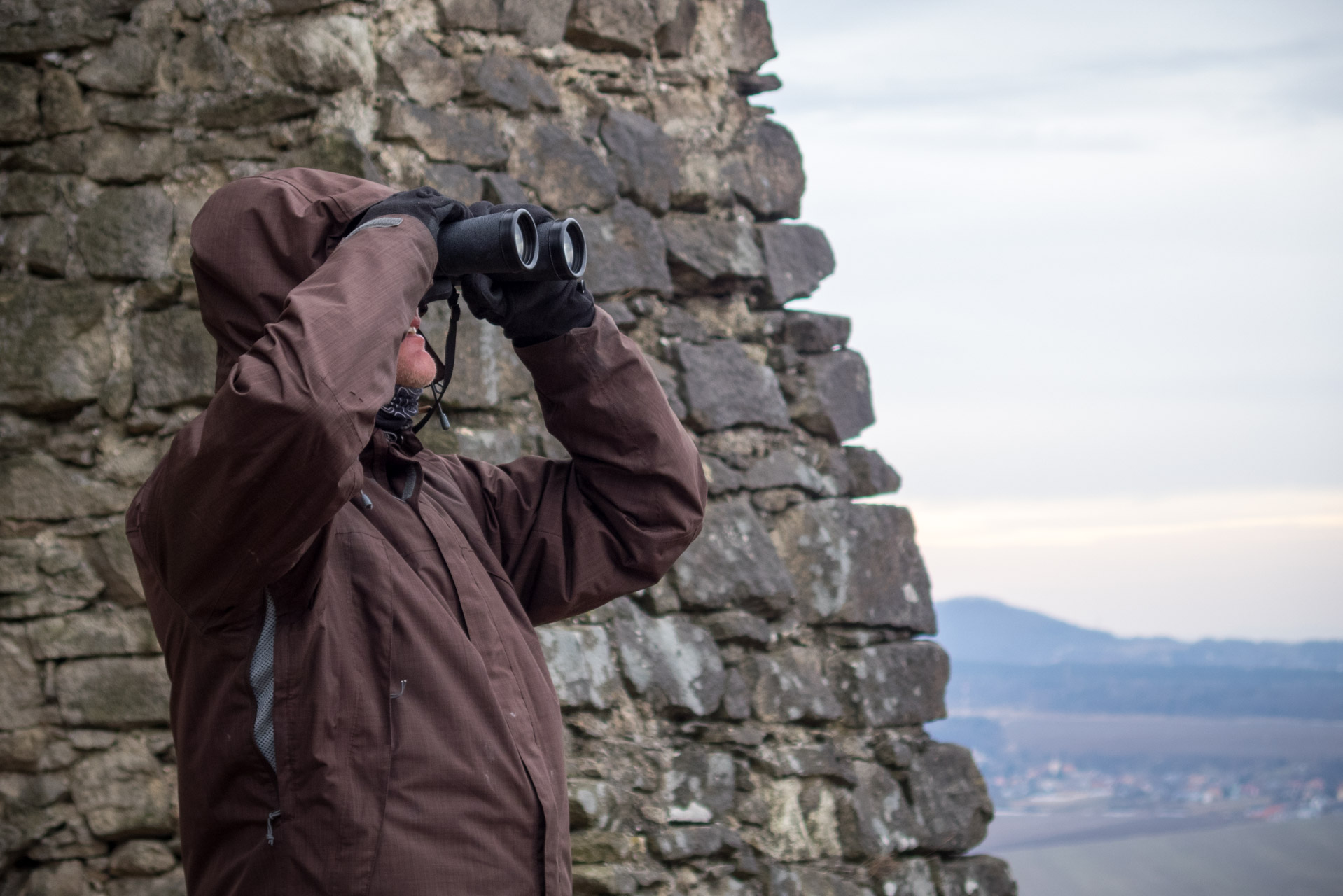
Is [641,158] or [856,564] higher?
[641,158]

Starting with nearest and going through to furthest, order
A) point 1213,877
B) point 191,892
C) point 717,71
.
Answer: point 191,892 < point 717,71 < point 1213,877

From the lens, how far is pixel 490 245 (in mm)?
1364

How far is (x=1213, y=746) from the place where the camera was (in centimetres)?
550

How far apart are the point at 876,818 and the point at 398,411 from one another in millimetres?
1580

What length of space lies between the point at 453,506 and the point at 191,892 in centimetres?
51

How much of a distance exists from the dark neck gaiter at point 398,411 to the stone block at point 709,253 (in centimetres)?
127

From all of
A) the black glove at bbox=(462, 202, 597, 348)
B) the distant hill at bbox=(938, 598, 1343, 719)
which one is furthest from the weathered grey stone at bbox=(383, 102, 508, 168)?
the distant hill at bbox=(938, 598, 1343, 719)

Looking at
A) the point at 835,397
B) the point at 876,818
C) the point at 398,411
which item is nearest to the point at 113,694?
the point at 398,411

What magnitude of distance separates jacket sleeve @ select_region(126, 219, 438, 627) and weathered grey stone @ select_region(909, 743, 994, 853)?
1.84 meters

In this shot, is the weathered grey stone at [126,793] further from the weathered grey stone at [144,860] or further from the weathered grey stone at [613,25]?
the weathered grey stone at [613,25]

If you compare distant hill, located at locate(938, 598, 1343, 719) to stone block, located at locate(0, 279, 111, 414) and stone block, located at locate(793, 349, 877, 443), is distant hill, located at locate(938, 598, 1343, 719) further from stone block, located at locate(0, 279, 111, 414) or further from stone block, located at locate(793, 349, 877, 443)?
stone block, located at locate(0, 279, 111, 414)

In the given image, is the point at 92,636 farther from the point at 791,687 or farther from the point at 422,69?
the point at 791,687

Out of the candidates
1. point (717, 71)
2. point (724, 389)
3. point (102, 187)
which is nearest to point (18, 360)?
point (102, 187)

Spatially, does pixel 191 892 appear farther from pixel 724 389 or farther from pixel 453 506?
pixel 724 389
